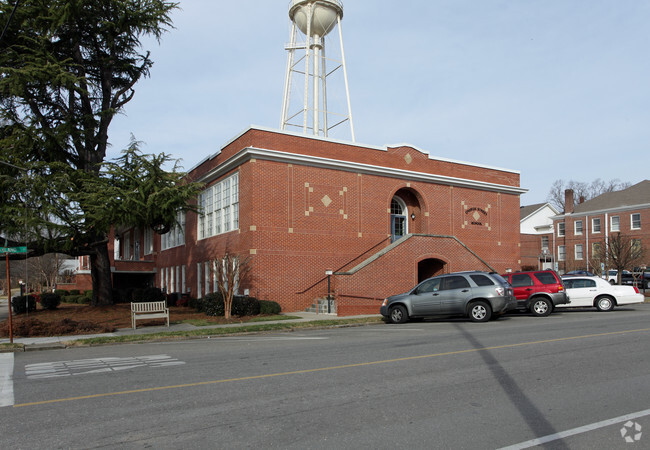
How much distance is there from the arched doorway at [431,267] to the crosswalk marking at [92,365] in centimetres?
1782

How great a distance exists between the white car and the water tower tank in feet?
67.4

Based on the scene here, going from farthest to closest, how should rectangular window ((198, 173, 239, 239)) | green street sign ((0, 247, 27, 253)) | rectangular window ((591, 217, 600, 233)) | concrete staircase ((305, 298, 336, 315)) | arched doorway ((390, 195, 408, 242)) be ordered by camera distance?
rectangular window ((591, 217, 600, 233)) → arched doorway ((390, 195, 408, 242)) → rectangular window ((198, 173, 239, 239)) → concrete staircase ((305, 298, 336, 315)) → green street sign ((0, 247, 27, 253))

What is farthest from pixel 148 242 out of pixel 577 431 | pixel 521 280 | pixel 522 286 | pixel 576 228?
pixel 576 228

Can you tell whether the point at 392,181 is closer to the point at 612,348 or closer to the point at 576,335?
the point at 576,335

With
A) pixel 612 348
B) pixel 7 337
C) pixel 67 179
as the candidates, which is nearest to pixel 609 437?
pixel 612 348

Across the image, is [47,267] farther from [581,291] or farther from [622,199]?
[622,199]

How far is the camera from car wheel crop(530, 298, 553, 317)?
1962cm

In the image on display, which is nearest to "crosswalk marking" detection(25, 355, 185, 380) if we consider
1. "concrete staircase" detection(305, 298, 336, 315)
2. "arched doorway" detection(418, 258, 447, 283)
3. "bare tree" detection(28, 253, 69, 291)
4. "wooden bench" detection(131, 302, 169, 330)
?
"wooden bench" detection(131, 302, 169, 330)

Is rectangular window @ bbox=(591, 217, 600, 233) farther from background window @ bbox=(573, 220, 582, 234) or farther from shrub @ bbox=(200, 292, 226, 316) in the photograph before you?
shrub @ bbox=(200, 292, 226, 316)

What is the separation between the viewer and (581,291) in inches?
842

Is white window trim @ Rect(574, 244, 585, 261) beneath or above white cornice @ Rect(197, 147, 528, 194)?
beneath

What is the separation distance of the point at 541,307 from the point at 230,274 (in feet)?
39.1

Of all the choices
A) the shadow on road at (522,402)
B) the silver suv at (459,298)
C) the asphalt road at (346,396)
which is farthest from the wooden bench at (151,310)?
the shadow on road at (522,402)

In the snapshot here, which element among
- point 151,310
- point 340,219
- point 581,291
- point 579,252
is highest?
point 340,219
